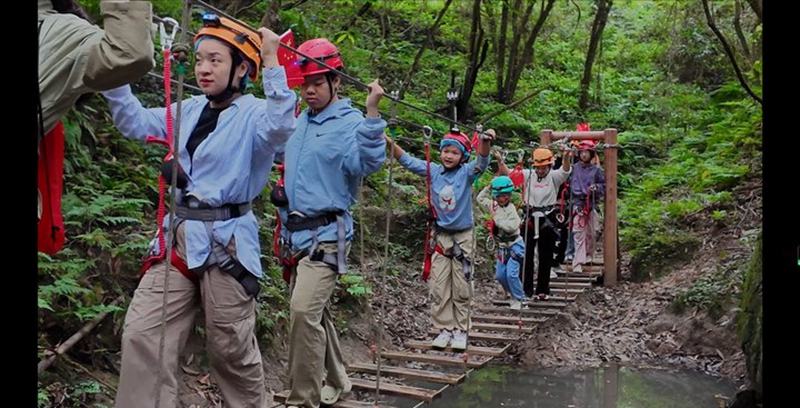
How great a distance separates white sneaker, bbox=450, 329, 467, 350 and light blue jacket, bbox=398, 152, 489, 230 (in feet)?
2.84

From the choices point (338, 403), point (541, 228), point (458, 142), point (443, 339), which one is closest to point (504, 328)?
point (443, 339)

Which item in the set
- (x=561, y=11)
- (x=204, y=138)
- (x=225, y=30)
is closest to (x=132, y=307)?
(x=204, y=138)

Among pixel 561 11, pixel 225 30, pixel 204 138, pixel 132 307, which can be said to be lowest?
pixel 132 307

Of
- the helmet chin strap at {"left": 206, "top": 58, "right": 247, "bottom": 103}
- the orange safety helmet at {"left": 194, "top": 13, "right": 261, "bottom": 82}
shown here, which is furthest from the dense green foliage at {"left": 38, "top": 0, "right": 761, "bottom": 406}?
the orange safety helmet at {"left": 194, "top": 13, "right": 261, "bottom": 82}

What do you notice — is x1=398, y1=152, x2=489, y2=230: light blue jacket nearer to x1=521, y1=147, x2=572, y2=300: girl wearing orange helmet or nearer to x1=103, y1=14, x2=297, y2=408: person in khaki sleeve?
x1=521, y1=147, x2=572, y2=300: girl wearing orange helmet

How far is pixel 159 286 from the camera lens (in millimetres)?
3004

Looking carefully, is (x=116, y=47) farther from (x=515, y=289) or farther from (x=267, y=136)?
(x=515, y=289)

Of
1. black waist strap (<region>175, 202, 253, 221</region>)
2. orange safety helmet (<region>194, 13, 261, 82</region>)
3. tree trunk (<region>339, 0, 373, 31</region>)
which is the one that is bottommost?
black waist strap (<region>175, 202, 253, 221</region>)

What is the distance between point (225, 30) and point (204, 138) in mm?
449

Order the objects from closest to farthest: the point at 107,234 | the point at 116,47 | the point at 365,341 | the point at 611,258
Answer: the point at 116,47
the point at 107,234
the point at 365,341
the point at 611,258

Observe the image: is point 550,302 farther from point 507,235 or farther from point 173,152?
point 173,152

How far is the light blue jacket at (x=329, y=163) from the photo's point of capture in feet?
13.0

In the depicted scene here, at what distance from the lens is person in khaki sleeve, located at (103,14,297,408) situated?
3039mm
